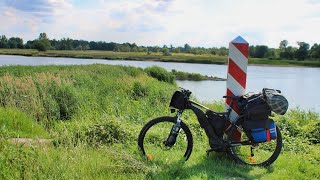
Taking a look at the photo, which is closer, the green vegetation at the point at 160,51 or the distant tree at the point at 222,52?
the green vegetation at the point at 160,51

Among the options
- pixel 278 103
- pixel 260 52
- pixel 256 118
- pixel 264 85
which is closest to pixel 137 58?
pixel 260 52

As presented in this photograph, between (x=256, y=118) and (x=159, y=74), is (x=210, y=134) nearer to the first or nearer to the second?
(x=256, y=118)

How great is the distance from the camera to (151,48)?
482 feet

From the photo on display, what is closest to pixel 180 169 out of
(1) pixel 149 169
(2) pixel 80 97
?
(1) pixel 149 169

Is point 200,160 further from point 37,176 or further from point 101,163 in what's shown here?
point 37,176

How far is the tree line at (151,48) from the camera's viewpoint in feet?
351

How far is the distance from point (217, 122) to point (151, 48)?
142m

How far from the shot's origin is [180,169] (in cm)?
491

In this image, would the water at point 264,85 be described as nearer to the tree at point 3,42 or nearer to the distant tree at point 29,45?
the tree at point 3,42

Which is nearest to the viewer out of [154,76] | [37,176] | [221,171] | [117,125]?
[37,176]

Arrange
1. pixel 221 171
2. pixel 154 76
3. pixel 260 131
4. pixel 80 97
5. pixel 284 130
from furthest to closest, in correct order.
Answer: pixel 154 76
pixel 80 97
pixel 284 130
pixel 260 131
pixel 221 171

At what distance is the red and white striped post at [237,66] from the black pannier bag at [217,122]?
0.24 metres

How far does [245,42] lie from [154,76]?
3580 centimetres

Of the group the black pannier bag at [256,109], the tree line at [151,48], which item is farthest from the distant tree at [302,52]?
the black pannier bag at [256,109]
